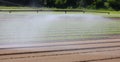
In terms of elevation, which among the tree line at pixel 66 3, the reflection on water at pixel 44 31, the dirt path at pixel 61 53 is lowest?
the tree line at pixel 66 3

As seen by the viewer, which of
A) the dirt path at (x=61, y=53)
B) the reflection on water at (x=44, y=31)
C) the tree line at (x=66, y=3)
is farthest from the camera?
the tree line at (x=66, y=3)

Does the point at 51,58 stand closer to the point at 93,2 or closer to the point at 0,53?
the point at 0,53

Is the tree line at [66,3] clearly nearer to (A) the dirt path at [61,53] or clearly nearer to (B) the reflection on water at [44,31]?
(B) the reflection on water at [44,31]

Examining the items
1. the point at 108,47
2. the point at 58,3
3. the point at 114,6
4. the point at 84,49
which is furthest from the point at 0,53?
the point at 58,3

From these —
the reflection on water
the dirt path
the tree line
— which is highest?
the dirt path

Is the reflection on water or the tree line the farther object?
the tree line

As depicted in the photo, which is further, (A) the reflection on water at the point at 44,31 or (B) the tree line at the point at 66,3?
(B) the tree line at the point at 66,3

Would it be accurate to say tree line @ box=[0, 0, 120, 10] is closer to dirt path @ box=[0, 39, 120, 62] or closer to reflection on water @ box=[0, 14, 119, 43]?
reflection on water @ box=[0, 14, 119, 43]

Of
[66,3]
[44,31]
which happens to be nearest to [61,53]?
[44,31]

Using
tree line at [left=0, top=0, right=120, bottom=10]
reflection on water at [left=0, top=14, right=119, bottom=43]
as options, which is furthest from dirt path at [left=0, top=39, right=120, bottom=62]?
tree line at [left=0, top=0, right=120, bottom=10]

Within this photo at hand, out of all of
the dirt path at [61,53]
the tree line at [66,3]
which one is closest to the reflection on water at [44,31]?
the dirt path at [61,53]

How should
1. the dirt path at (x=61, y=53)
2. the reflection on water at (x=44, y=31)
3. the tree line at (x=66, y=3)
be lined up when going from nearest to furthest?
the dirt path at (x=61, y=53) → the reflection on water at (x=44, y=31) → the tree line at (x=66, y=3)

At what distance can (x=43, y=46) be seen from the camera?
30.2 feet

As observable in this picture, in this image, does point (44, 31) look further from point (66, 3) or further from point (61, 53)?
point (66, 3)
